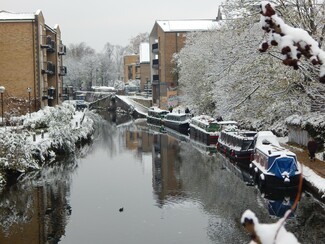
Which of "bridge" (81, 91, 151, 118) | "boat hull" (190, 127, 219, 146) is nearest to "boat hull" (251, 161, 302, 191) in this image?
"boat hull" (190, 127, 219, 146)

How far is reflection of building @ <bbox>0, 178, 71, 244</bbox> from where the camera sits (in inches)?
549

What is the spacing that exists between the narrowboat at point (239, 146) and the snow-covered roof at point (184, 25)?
117 ft

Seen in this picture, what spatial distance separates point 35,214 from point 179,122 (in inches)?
1196

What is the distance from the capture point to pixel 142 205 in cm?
1756

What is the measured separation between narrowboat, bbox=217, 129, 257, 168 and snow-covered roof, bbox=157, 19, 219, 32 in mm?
35792

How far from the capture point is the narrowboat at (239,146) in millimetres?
26266

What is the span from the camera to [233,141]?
2805cm

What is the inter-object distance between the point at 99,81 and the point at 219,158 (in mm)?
83858

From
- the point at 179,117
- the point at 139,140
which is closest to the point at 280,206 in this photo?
the point at 139,140

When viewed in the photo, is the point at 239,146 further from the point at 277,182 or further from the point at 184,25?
the point at 184,25

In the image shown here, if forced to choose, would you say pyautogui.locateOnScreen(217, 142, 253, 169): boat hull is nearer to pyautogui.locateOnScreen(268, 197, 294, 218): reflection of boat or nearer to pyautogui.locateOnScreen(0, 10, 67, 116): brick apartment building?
pyautogui.locateOnScreen(268, 197, 294, 218): reflection of boat

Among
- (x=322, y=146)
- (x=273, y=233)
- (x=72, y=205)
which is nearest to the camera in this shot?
(x=273, y=233)

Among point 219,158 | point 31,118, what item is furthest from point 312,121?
point 31,118

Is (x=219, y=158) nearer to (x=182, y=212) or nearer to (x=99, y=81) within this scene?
(x=182, y=212)
